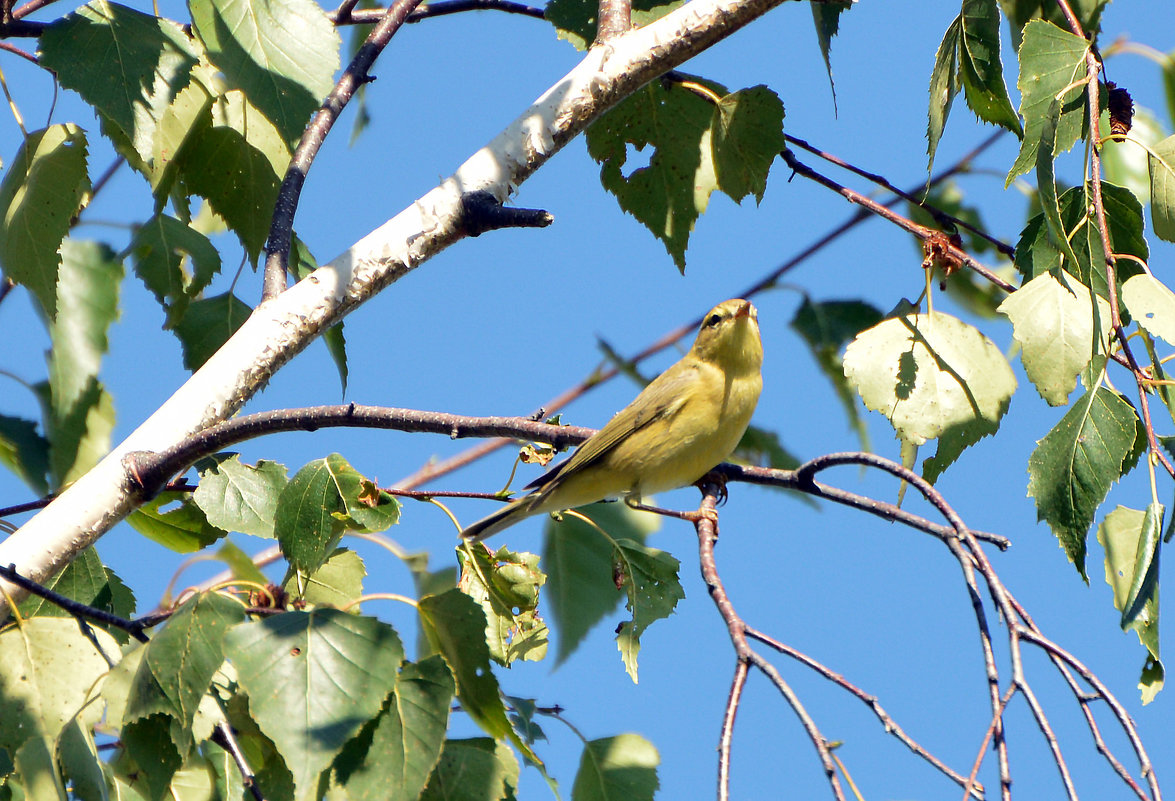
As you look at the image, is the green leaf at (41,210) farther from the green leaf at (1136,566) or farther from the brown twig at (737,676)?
the green leaf at (1136,566)

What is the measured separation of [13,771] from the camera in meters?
2.29

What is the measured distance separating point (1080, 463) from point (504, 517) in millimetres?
2887

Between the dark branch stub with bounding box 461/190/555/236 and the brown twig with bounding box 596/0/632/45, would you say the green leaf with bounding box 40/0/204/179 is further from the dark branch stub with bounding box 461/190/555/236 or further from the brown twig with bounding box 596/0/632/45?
the brown twig with bounding box 596/0/632/45

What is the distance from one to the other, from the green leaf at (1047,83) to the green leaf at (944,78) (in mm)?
348

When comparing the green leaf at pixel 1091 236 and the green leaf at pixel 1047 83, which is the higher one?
the green leaf at pixel 1047 83

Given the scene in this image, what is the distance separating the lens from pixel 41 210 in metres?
2.93

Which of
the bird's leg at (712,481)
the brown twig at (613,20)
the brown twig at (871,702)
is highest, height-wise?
the brown twig at (613,20)

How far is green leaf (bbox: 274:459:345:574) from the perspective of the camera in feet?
8.09

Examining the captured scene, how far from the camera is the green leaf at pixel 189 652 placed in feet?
6.81

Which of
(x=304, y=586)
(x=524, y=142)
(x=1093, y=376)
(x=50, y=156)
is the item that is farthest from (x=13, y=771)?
(x=1093, y=376)

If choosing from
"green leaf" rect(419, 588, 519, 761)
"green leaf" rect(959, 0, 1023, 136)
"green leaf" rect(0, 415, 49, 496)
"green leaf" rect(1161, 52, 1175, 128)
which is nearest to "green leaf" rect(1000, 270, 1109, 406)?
"green leaf" rect(959, 0, 1023, 136)

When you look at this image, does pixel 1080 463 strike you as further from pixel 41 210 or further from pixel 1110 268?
pixel 41 210

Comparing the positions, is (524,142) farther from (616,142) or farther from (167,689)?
(167,689)

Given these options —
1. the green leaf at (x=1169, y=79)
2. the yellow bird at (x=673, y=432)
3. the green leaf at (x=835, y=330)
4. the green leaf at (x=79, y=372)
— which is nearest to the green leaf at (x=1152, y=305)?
the green leaf at (x=1169, y=79)
